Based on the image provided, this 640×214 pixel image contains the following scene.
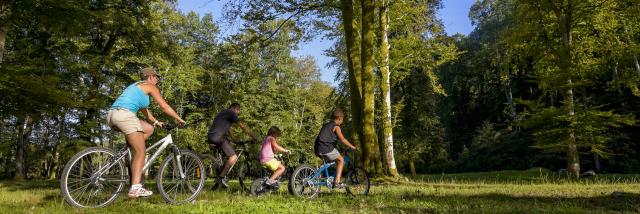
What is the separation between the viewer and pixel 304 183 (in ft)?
29.8

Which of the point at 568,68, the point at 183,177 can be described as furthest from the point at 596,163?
the point at 183,177

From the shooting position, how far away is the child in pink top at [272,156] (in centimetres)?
947

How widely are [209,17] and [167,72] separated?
10.3 meters

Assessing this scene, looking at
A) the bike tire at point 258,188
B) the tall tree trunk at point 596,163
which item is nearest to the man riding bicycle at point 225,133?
the bike tire at point 258,188

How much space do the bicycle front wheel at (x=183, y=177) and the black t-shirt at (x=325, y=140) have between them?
8.73ft

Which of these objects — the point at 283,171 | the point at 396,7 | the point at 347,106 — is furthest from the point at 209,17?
the point at 283,171

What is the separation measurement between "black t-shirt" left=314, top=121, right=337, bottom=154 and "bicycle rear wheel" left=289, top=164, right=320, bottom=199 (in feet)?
1.50

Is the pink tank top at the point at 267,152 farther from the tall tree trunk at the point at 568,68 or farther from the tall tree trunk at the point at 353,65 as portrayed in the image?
the tall tree trunk at the point at 568,68

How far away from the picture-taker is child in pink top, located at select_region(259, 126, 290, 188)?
9469 mm

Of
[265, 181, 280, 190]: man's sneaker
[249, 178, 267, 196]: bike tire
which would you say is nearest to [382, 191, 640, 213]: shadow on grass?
[265, 181, 280, 190]: man's sneaker

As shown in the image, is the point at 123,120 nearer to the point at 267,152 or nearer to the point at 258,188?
the point at 258,188

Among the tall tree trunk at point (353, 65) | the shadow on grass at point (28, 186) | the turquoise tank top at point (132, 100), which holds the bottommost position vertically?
the shadow on grass at point (28, 186)

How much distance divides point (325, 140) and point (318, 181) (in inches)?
31.4

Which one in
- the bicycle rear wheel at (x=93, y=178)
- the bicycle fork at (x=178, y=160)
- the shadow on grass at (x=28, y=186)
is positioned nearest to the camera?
the bicycle rear wheel at (x=93, y=178)
